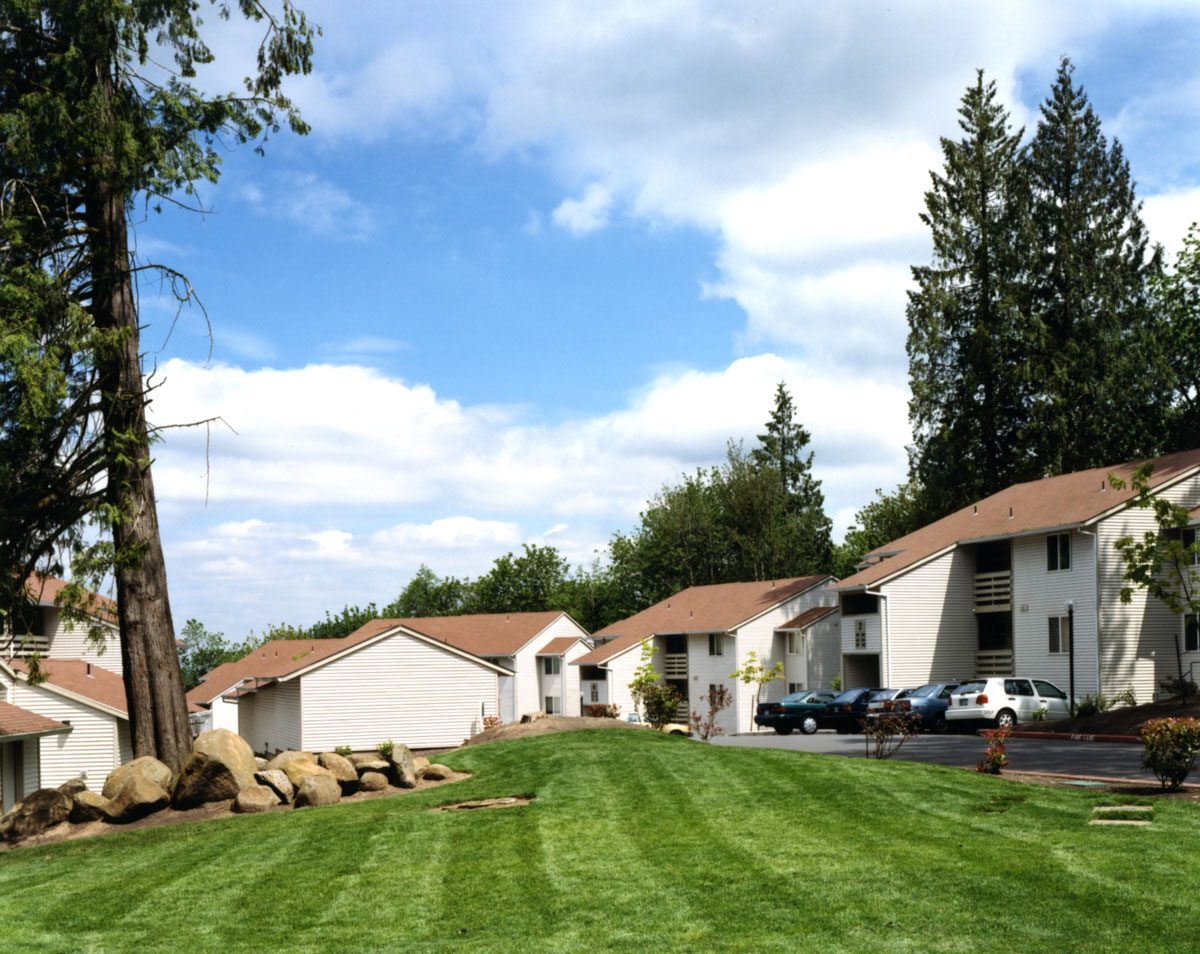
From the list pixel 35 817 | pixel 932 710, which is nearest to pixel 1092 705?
pixel 932 710

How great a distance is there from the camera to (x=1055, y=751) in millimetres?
24016

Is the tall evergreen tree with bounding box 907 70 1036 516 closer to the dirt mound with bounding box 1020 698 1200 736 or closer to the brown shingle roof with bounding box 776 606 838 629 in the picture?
the brown shingle roof with bounding box 776 606 838 629

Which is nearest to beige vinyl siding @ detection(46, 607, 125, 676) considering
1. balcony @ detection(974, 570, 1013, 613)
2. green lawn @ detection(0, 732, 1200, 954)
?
green lawn @ detection(0, 732, 1200, 954)

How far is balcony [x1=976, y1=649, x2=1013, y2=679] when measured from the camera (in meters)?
42.9

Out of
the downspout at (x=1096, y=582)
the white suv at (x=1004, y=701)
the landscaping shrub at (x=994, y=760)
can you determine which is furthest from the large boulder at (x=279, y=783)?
the downspout at (x=1096, y=582)

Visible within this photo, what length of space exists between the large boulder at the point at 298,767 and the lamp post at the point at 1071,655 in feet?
81.5

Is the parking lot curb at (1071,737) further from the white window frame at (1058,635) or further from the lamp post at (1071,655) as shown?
the white window frame at (1058,635)

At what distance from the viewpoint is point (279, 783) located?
18.0 metres

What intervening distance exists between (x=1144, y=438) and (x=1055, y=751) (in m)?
32.6

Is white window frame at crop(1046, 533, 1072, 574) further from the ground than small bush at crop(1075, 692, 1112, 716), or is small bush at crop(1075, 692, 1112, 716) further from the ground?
white window frame at crop(1046, 533, 1072, 574)

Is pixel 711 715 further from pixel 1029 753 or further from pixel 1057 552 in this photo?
pixel 1057 552

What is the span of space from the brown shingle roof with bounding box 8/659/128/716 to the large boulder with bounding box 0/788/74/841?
1551 cm

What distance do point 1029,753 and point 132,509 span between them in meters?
18.4

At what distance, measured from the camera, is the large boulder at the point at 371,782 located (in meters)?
18.6
